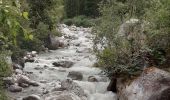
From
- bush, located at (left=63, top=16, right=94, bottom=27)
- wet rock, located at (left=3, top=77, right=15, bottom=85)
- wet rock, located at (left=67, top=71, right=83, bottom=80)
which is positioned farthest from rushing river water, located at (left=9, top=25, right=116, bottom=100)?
bush, located at (left=63, top=16, right=94, bottom=27)

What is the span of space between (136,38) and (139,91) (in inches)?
88.4

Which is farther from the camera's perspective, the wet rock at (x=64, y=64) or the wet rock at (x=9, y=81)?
the wet rock at (x=64, y=64)

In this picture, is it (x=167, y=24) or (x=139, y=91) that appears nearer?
(x=139, y=91)

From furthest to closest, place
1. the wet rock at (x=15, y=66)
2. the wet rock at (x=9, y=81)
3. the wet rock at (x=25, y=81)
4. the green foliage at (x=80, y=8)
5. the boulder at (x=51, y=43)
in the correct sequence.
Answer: the green foliage at (x=80, y=8) → the boulder at (x=51, y=43) → the wet rock at (x=15, y=66) → the wet rock at (x=25, y=81) → the wet rock at (x=9, y=81)

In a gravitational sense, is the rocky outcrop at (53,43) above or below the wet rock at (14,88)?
above

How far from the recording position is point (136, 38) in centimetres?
1166

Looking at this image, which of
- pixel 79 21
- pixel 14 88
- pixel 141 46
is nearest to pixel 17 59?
pixel 14 88

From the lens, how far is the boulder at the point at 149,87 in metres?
9.45

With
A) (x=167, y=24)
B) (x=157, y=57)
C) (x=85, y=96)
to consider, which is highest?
(x=167, y=24)

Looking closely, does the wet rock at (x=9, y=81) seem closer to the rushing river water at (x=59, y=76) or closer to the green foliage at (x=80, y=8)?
the rushing river water at (x=59, y=76)

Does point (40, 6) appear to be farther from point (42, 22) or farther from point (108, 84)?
point (108, 84)

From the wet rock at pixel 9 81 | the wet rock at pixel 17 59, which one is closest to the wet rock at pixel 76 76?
the wet rock at pixel 9 81

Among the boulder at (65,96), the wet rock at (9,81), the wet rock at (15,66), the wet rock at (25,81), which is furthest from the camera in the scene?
the wet rock at (15,66)

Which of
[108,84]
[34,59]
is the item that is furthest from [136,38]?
[34,59]
